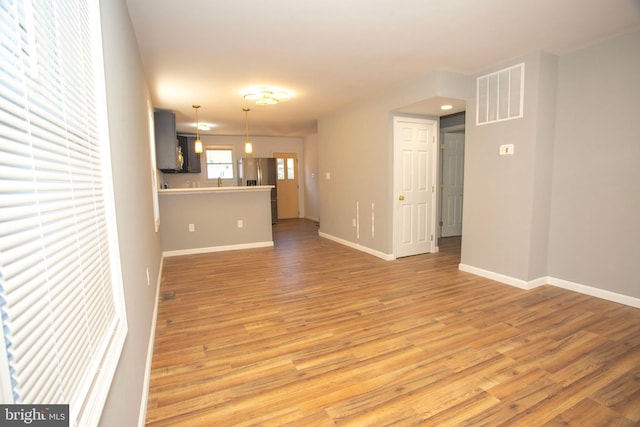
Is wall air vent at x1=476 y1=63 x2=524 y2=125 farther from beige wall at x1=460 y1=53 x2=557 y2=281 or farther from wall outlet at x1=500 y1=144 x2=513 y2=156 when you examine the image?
wall outlet at x1=500 y1=144 x2=513 y2=156

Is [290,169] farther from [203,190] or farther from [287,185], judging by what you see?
[203,190]

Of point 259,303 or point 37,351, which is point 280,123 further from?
point 37,351

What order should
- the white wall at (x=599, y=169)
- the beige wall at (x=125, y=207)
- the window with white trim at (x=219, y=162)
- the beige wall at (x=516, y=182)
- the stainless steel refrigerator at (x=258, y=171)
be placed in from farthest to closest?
the window with white trim at (x=219, y=162), the stainless steel refrigerator at (x=258, y=171), the beige wall at (x=516, y=182), the white wall at (x=599, y=169), the beige wall at (x=125, y=207)

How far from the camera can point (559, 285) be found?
371 centimetres

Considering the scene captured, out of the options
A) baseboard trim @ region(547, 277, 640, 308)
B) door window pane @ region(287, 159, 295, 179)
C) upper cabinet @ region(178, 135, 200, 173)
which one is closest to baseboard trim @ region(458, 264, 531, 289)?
baseboard trim @ region(547, 277, 640, 308)

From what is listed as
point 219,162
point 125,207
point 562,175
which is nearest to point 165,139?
point 219,162

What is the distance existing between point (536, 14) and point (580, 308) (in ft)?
8.84

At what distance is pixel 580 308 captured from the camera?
3.10 metres

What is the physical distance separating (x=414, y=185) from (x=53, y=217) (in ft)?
16.1

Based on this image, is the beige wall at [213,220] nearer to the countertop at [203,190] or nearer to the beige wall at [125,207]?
the countertop at [203,190]

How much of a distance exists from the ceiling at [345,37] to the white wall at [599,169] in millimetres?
300

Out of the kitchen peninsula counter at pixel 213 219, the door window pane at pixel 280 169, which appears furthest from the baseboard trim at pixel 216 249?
the door window pane at pixel 280 169

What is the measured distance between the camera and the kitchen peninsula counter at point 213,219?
18.1 feet

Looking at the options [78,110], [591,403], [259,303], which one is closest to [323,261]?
[259,303]
